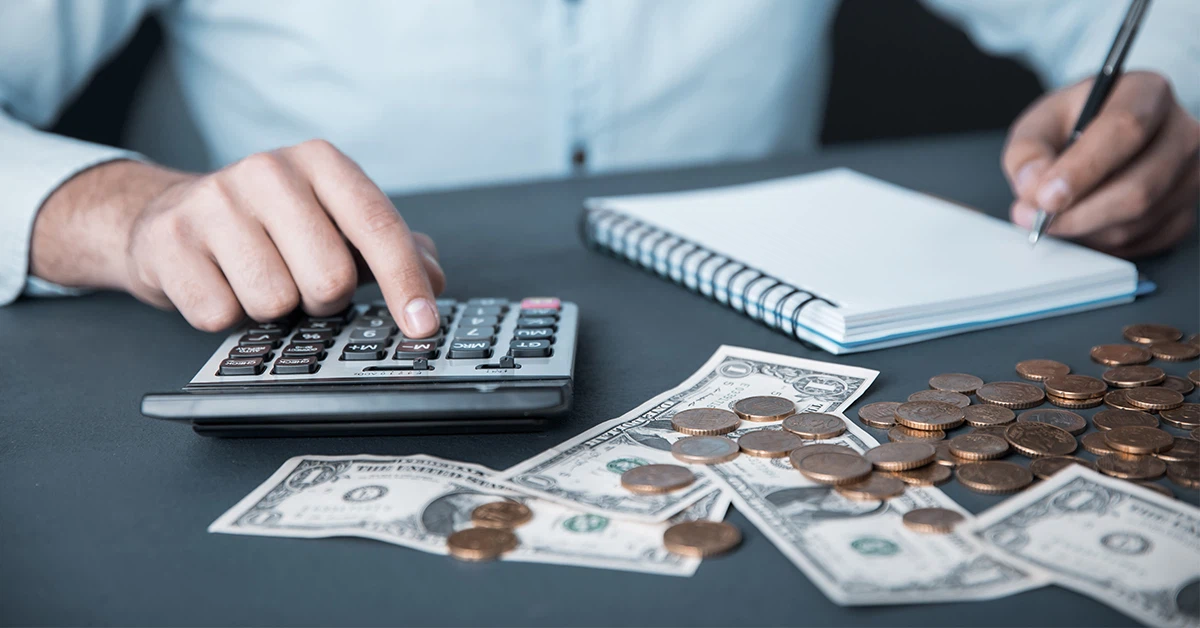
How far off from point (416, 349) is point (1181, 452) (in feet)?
1.32

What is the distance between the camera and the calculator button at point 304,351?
1.81 ft

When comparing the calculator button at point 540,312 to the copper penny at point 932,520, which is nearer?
the copper penny at point 932,520

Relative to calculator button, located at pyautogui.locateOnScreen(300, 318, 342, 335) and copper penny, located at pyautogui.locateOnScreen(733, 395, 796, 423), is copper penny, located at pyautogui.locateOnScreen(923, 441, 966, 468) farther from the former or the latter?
calculator button, located at pyautogui.locateOnScreen(300, 318, 342, 335)

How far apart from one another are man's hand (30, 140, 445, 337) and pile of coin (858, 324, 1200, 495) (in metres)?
0.30

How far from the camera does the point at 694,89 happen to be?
4.68ft

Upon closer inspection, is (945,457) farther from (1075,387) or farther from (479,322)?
(479,322)

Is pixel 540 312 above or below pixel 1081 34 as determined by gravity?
below

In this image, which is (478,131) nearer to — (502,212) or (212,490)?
(502,212)

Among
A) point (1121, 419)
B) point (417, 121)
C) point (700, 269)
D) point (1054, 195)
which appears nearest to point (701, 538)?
point (1121, 419)

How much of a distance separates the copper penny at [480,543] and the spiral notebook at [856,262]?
301 mm

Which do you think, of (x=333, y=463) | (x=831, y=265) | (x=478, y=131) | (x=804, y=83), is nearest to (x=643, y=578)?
(x=333, y=463)

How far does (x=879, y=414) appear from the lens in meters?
0.53

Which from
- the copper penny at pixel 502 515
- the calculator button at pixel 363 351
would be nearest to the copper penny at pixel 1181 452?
the copper penny at pixel 502 515

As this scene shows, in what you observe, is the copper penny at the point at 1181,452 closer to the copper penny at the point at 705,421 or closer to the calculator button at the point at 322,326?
the copper penny at the point at 705,421
